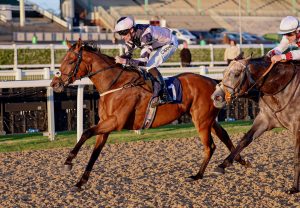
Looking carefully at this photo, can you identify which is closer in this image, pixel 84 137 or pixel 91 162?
pixel 84 137

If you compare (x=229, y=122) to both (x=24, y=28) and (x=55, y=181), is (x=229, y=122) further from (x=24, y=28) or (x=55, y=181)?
(x=24, y=28)

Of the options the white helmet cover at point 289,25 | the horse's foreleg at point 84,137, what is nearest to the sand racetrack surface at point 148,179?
the horse's foreleg at point 84,137

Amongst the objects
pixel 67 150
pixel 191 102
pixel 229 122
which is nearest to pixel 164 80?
pixel 191 102

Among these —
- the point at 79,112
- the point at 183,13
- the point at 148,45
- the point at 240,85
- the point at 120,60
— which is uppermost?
the point at 183,13

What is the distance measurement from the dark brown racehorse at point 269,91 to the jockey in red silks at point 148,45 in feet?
4.09

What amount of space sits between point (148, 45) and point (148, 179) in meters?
1.48

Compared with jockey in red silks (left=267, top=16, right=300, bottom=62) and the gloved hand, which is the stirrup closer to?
the gloved hand

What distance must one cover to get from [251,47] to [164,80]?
814 inches

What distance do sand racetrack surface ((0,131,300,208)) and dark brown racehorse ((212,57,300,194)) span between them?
15.6 inches

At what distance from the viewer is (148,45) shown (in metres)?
8.16

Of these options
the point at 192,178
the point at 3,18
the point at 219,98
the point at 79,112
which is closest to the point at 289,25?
the point at 219,98

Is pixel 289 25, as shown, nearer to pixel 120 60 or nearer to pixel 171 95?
pixel 171 95

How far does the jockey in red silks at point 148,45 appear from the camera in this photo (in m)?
7.94

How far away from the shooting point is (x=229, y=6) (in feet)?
202
